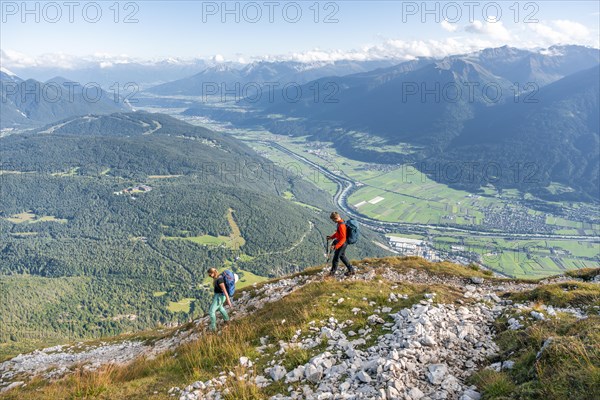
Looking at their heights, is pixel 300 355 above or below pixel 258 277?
above

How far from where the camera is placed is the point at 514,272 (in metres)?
167

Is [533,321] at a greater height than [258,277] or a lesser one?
greater

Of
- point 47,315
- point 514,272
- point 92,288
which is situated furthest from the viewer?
point 92,288

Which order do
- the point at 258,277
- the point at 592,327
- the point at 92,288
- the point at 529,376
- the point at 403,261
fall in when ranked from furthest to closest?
the point at 258,277, the point at 92,288, the point at 403,261, the point at 592,327, the point at 529,376

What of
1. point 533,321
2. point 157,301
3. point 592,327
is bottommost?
point 157,301

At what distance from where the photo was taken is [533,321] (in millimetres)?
14047

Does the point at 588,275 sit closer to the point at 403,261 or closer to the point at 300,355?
the point at 403,261

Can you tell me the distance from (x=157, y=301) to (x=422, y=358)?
18061cm

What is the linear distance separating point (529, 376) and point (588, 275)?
21.7 m

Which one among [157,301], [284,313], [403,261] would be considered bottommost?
[157,301]

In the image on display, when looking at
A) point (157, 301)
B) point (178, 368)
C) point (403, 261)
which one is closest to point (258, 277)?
point (157, 301)

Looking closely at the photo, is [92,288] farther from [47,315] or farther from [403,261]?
[403,261]

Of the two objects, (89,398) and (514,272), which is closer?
(89,398)

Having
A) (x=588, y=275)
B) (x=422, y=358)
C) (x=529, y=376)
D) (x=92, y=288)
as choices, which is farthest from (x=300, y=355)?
(x=92, y=288)
